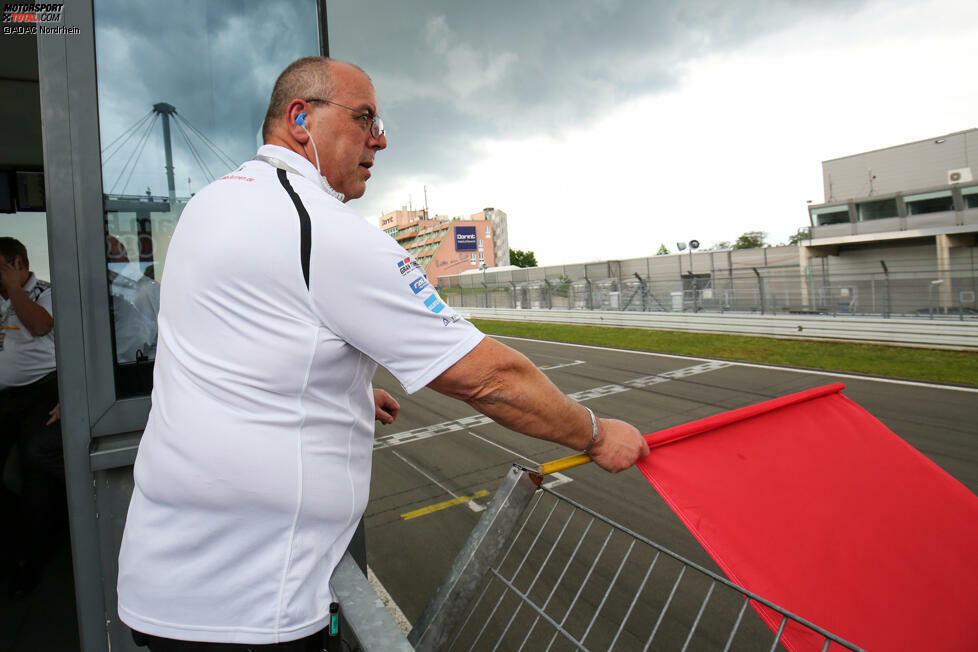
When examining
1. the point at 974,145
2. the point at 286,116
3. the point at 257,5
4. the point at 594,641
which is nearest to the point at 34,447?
the point at 257,5

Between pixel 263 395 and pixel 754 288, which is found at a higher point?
pixel 754 288

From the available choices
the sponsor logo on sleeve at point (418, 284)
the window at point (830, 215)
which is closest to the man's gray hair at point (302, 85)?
the sponsor logo on sleeve at point (418, 284)

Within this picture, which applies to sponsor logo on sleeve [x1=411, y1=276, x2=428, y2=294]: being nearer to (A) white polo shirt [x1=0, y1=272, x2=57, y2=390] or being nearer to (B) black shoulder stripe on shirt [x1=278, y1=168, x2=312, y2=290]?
(B) black shoulder stripe on shirt [x1=278, y1=168, x2=312, y2=290]

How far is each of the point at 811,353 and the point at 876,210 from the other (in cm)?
2746

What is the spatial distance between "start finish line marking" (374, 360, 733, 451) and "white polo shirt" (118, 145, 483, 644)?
244 inches

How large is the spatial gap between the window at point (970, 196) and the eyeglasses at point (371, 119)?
40817 millimetres

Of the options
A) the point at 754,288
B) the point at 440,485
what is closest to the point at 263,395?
the point at 440,485

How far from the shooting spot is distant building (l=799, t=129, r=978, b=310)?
102 feet

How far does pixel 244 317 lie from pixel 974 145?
47233mm

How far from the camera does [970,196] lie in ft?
101

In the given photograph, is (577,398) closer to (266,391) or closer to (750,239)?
(266,391)

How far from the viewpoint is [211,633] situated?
1.11 m

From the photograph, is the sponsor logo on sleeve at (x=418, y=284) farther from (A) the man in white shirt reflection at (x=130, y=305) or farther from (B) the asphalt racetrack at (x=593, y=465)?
(B) the asphalt racetrack at (x=593, y=465)

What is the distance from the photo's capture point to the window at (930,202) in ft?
104
